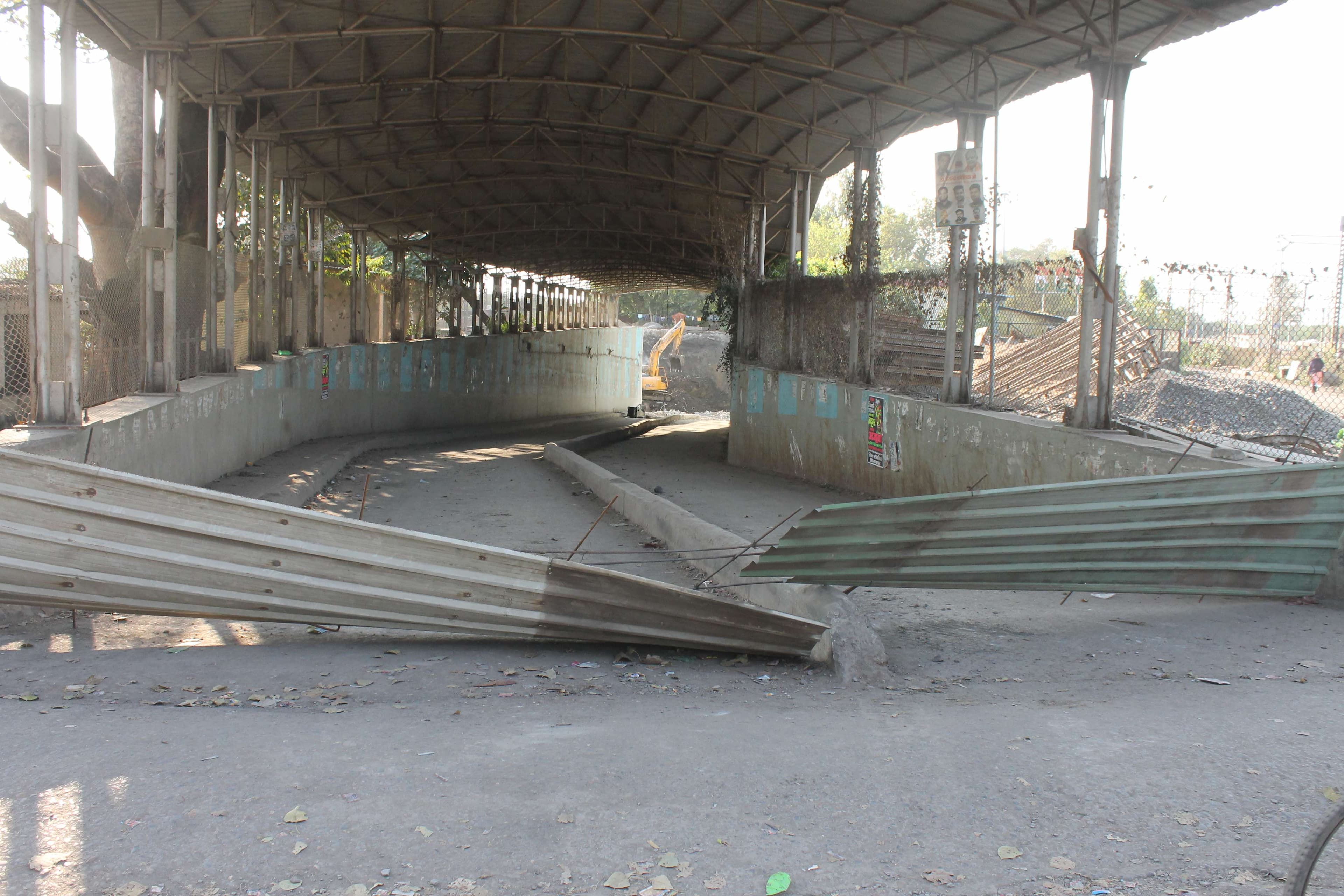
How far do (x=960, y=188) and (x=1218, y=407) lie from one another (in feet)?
18.1

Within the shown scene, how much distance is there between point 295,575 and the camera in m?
6.04

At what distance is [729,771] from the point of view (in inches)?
163

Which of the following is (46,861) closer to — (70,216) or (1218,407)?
(70,216)

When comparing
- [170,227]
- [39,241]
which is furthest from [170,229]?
[39,241]

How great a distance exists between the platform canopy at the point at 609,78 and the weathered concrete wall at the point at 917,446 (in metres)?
4.35

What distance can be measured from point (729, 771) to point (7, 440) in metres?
6.31

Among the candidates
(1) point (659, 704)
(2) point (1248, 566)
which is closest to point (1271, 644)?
(2) point (1248, 566)

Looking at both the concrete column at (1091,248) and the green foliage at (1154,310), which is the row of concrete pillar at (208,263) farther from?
the green foliage at (1154,310)

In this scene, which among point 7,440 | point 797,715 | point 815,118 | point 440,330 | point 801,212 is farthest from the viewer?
point 440,330

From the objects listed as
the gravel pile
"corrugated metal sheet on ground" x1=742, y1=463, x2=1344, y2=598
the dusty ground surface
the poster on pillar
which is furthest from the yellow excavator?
"corrugated metal sheet on ground" x1=742, y1=463, x2=1344, y2=598

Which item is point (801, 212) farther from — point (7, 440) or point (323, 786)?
point (323, 786)

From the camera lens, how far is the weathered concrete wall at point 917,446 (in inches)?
374

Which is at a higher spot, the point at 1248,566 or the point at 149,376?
the point at 149,376

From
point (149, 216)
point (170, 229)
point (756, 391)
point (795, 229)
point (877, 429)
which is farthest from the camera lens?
point (795, 229)
